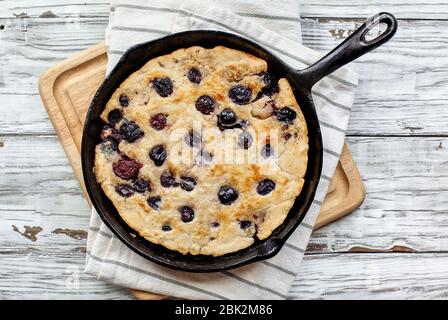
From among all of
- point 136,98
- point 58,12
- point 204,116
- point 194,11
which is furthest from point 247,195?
point 58,12

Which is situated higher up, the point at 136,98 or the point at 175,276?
the point at 136,98

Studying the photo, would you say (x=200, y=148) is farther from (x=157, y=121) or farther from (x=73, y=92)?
(x=73, y=92)

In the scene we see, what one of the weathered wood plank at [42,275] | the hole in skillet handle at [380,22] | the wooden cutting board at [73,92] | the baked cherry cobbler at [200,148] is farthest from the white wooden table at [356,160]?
the baked cherry cobbler at [200,148]

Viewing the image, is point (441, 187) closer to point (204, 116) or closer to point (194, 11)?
point (204, 116)

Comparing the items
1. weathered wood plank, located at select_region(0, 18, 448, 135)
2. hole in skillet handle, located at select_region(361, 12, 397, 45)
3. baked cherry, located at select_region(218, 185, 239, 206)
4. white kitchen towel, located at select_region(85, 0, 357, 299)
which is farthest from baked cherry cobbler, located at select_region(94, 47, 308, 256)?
weathered wood plank, located at select_region(0, 18, 448, 135)

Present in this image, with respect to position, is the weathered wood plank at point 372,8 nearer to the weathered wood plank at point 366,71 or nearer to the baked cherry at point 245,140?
the weathered wood plank at point 366,71

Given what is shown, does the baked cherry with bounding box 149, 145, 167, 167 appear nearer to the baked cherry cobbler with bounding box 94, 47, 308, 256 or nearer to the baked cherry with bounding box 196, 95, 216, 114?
the baked cherry cobbler with bounding box 94, 47, 308, 256

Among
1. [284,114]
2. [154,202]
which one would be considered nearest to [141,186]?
[154,202]
